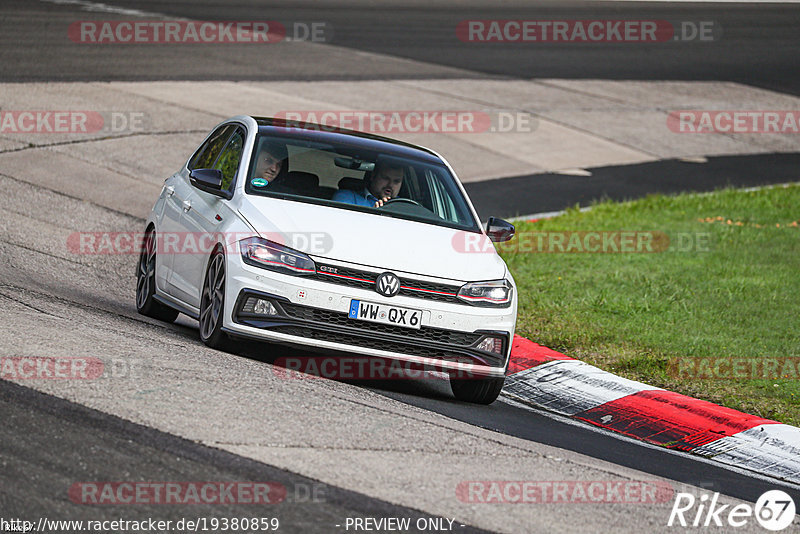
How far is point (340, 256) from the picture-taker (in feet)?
25.8

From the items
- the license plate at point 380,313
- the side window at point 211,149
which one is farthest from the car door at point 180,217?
the license plate at point 380,313

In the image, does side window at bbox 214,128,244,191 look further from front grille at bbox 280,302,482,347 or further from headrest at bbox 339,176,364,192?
front grille at bbox 280,302,482,347

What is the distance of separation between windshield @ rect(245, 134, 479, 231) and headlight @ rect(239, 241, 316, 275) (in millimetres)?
762

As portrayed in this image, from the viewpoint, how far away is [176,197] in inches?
383

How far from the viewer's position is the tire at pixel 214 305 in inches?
319

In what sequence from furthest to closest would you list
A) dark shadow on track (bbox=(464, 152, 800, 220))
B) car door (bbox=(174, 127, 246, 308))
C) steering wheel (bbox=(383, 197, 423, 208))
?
dark shadow on track (bbox=(464, 152, 800, 220)) → steering wheel (bbox=(383, 197, 423, 208)) → car door (bbox=(174, 127, 246, 308))

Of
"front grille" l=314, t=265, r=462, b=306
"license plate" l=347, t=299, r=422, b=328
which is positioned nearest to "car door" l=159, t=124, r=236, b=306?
"front grille" l=314, t=265, r=462, b=306

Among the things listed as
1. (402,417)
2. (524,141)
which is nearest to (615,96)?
(524,141)

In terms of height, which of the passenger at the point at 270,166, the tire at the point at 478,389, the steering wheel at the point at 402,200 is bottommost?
the tire at the point at 478,389

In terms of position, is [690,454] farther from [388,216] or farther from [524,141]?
[524,141]

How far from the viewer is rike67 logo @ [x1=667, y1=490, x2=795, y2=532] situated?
5969 mm

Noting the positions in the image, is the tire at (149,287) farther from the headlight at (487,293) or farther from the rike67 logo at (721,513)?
the rike67 logo at (721,513)

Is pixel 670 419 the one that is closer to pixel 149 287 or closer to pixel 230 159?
pixel 230 159

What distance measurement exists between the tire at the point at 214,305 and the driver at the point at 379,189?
3.46 feet
